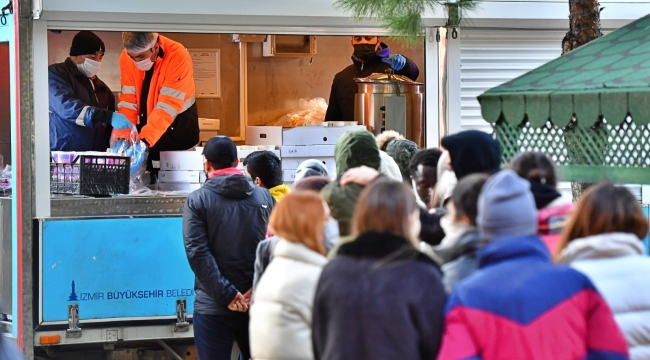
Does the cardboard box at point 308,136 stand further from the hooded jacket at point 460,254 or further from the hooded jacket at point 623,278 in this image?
the hooded jacket at point 623,278

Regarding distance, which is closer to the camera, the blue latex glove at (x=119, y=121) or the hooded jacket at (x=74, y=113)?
the hooded jacket at (x=74, y=113)

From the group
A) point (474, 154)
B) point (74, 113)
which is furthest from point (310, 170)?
point (74, 113)

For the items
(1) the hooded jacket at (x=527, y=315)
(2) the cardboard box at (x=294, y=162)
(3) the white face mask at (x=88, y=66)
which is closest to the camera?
(1) the hooded jacket at (x=527, y=315)

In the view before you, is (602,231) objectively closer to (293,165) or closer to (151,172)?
(293,165)

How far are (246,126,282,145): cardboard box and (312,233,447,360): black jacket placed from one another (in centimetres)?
481

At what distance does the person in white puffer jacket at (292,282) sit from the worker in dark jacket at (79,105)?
4.25 meters

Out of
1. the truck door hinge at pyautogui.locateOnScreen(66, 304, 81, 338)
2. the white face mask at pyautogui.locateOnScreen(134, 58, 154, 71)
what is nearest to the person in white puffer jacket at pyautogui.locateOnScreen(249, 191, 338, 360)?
the truck door hinge at pyautogui.locateOnScreen(66, 304, 81, 338)

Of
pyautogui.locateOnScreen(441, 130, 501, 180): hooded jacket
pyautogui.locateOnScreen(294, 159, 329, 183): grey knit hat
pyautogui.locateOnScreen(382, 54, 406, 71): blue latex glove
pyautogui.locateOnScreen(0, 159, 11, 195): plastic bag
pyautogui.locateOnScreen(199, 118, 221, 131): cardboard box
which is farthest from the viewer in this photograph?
pyautogui.locateOnScreen(199, 118, 221, 131): cardboard box

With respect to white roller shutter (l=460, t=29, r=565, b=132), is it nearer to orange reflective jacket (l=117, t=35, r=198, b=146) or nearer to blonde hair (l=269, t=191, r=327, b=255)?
orange reflective jacket (l=117, t=35, r=198, b=146)

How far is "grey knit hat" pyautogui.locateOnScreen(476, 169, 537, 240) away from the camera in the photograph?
3125 millimetres

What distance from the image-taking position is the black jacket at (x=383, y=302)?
3.19 m

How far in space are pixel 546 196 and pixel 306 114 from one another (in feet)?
18.7

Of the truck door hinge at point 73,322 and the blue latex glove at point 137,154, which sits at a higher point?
the blue latex glove at point 137,154

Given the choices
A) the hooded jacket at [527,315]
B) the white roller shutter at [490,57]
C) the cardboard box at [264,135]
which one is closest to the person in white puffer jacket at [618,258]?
the hooded jacket at [527,315]
